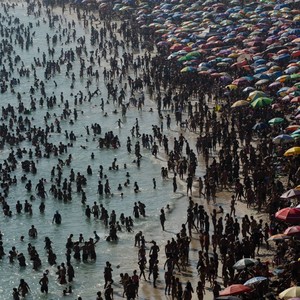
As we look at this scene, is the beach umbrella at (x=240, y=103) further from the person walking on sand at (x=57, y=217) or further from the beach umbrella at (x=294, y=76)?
the person walking on sand at (x=57, y=217)

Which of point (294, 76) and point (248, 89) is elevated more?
point (294, 76)

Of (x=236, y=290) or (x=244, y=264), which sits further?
(x=244, y=264)

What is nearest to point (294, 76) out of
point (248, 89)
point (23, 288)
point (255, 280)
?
point (248, 89)

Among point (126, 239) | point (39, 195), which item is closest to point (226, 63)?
point (39, 195)

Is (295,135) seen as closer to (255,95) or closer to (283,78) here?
(255,95)

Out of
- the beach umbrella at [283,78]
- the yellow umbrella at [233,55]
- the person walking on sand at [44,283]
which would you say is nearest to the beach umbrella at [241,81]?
the beach umbrella at [283,78]

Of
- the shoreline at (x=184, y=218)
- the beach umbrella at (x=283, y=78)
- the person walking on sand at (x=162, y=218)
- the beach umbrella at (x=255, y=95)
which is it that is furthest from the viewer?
the beach umbrella at (x=283, y=78)

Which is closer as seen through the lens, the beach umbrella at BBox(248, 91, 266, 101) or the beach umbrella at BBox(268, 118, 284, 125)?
the beach umbrella at BBox(268, 118, 284, 125)

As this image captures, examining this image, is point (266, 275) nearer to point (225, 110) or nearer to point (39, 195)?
point (39, 195)

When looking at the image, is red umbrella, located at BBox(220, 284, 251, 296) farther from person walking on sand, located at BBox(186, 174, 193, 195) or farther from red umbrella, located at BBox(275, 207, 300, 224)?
person walking on sand, located at BBox(186, 174, 193, 195)

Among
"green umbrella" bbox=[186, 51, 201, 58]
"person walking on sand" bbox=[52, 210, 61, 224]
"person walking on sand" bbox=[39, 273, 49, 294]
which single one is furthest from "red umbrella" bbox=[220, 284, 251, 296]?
"green umbrella" bbox=[186, 51, 201, 58]

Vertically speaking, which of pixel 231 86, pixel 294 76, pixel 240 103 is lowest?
pixel 240 103

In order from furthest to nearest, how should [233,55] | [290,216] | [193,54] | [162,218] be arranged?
[193,54], [233,55], [162,218], [290,216]
